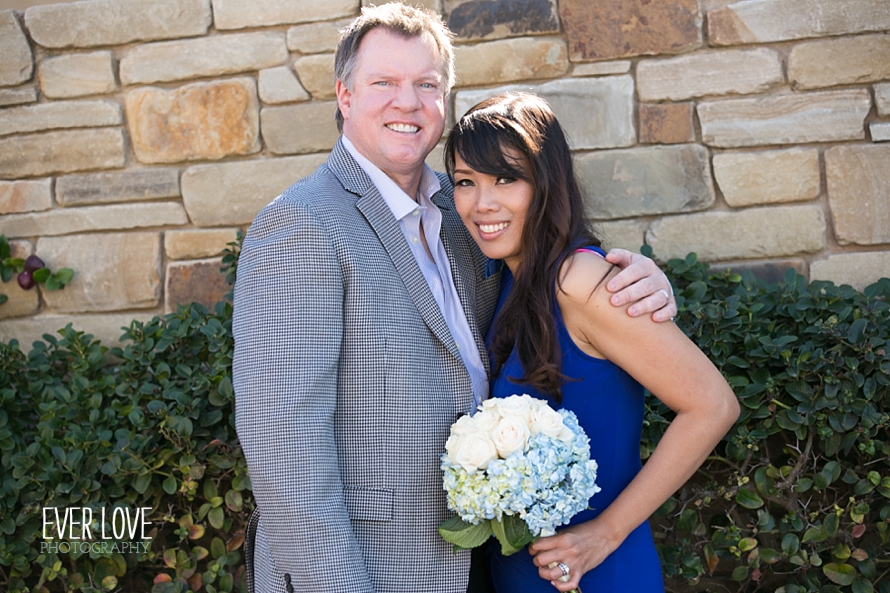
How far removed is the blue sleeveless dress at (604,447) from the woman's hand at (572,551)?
86 millimetres

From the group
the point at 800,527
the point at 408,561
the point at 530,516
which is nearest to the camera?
the point at 530,516

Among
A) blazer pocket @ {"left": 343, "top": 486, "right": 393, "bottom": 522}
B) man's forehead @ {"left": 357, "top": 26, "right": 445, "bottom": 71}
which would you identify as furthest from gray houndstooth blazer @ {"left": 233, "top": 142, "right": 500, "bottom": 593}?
man's forehead @ {"left": 357, "top": 26, "right": 445, "bottom": 71}

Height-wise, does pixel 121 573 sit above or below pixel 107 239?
below

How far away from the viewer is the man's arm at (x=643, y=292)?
5.93 ft

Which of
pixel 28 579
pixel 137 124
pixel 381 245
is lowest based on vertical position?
pixel 28 579

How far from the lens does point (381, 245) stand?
6.34ft

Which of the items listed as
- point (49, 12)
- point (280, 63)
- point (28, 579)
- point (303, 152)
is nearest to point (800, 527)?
point (303, 152)

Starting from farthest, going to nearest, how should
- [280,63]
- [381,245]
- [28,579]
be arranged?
1. [280,63]
2. [28,579]
3. [381,245]

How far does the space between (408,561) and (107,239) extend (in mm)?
2385

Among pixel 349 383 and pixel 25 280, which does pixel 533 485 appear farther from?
pixel 25 280

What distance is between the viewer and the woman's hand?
1.77 metres

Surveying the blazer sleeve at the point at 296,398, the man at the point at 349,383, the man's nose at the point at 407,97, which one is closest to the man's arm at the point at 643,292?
the man at the point at 349,383

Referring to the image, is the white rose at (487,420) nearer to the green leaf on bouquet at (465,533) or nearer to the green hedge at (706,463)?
the green leaf on bouquet at (465,533)

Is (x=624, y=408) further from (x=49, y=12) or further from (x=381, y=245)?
(x=49, y=12)
